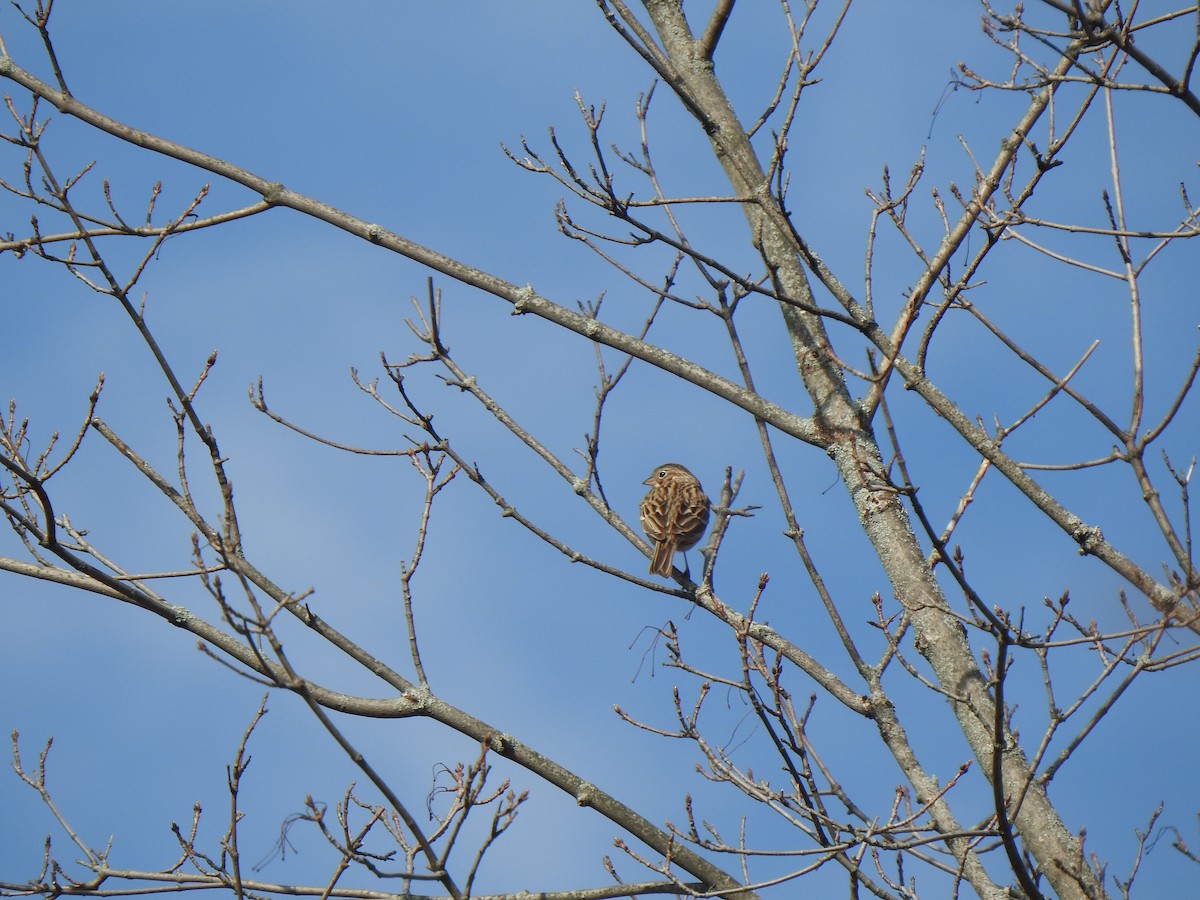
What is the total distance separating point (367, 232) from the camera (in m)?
5.63

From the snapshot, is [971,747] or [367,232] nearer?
[971,747]

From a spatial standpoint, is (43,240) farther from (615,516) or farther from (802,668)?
(802,668)

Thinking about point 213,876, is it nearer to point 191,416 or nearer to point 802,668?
point 191,416

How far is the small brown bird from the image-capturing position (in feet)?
23.5

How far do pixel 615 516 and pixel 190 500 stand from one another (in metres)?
2.46

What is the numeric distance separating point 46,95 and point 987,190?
474 centimetres

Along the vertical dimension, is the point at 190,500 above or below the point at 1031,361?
below

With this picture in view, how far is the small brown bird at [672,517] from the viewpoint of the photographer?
23.5 feet

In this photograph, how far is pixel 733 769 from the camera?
4.70 meters

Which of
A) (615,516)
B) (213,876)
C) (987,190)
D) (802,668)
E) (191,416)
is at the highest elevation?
(987,190)

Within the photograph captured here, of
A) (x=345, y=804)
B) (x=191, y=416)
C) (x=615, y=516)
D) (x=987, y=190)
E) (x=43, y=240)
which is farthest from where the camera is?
(x=615, y=516)

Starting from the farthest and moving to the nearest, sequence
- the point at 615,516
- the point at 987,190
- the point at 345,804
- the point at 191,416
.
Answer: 1. the point at 615,516
2. the point at 987,190
3. the point at 345,804
4. the point at 191,416

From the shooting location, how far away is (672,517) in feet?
25.8

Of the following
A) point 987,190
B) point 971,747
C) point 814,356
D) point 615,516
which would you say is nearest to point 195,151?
point 615,516
